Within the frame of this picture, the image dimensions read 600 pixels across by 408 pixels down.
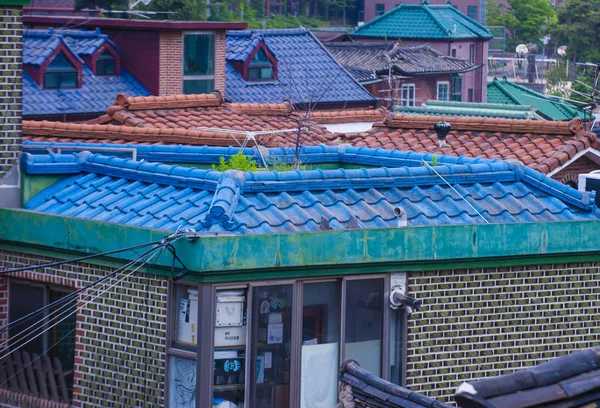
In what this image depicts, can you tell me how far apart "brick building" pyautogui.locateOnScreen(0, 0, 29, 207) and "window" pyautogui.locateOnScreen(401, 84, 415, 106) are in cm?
4400

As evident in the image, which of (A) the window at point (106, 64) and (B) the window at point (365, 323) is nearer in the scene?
(B) the window at point (365, 323)

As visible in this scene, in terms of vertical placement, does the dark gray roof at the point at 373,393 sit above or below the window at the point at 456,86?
below

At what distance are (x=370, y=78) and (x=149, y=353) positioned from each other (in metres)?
41.6

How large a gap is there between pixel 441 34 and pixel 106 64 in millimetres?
32342

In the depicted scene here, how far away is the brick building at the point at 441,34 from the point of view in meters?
66.1

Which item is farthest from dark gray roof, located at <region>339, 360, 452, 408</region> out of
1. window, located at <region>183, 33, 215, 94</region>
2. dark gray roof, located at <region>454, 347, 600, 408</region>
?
window, located at <region>183, 33, 215, 94</region>

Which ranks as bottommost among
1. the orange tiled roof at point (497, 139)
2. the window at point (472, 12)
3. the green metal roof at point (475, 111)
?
the orange tiled roof at point (497, 139)

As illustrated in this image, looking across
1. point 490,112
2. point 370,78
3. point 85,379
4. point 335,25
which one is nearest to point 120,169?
point 85,379

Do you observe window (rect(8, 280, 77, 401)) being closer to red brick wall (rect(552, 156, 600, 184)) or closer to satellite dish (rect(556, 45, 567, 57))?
red brick wall (rect(552, 156, 600, 184))

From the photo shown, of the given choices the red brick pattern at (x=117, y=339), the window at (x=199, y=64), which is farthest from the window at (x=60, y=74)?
the red brick pattern at (x=117, y=339)

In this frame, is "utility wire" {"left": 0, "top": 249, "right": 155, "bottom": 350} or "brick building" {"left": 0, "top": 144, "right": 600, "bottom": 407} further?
"utility wire" {"left": 0, "top": 249, "right": 155, "bottom": 350}

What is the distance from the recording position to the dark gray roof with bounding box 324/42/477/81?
5421 cm

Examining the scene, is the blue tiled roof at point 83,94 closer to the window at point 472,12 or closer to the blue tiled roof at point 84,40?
the blue tiled roof at point 84,40

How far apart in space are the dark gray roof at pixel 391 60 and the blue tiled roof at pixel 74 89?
16418mm
